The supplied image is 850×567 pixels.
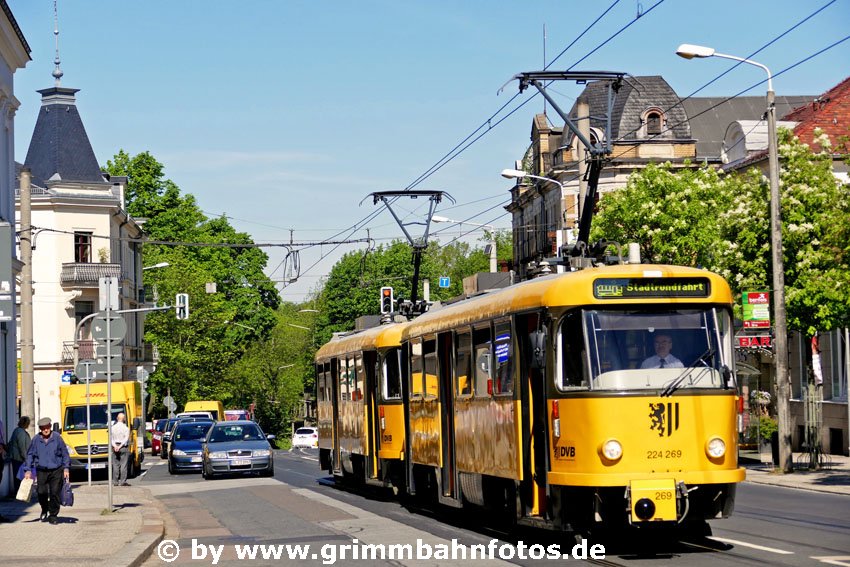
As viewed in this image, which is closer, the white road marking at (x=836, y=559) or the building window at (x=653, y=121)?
the white road marking at (x=836, y=559)

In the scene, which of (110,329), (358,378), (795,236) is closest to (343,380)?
(358,378)

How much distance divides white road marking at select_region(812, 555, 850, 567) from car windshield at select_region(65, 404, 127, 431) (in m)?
32.4

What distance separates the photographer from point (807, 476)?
102ft

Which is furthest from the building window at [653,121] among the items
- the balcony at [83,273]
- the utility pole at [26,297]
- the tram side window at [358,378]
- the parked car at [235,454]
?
the tram side window at [358,378]

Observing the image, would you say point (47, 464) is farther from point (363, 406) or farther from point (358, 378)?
point (358, 378)

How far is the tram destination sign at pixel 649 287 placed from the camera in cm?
1530

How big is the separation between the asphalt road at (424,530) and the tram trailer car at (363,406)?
675mm

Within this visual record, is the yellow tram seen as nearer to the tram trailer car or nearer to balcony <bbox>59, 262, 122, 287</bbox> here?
the tram trailer car

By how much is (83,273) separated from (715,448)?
64887 millimetres

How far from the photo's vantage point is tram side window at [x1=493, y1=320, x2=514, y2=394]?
1719 centimetres

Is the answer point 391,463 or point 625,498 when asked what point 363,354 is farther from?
point 625,498

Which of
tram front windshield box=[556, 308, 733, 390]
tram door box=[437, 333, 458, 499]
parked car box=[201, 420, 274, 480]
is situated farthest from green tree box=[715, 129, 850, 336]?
tram front windshield box=[556, 308, 733, 390]

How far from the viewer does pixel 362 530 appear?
19.2 m

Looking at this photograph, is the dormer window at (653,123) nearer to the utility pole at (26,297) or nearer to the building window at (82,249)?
the building window at (82,249)
